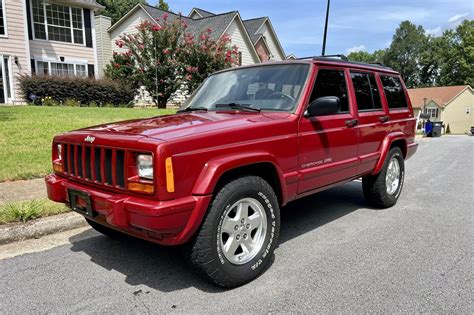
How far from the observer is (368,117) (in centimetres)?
491

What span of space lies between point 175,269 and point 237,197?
→ 101 cm

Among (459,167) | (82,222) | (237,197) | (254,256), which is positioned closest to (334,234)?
(254,256)

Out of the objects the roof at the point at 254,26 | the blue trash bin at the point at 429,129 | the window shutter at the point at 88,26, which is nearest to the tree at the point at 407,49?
the blue trash bin at the point at 429,129

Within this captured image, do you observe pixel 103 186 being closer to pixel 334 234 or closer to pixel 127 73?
pixel 334 234

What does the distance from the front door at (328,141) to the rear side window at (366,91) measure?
10.2 inches

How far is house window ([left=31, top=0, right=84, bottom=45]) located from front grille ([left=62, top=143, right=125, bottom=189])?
64.0 ft

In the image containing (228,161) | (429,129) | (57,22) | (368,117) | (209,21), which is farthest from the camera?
(429,129)

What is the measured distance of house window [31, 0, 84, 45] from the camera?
65.3 feet

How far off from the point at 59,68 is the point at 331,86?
19.9 metres

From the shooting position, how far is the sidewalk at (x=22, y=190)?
530 centimetres

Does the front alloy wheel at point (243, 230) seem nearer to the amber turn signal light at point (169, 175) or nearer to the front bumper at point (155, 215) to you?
the front bumper at point (155, 215)

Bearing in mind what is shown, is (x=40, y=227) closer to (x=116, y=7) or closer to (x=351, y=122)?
(x=351, y=122)

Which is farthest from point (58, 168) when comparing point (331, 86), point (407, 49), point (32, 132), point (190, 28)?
point (407, 49)

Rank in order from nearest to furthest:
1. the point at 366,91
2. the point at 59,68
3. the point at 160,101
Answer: the point at 366,91, the point at 160,101, the point at 59,68
